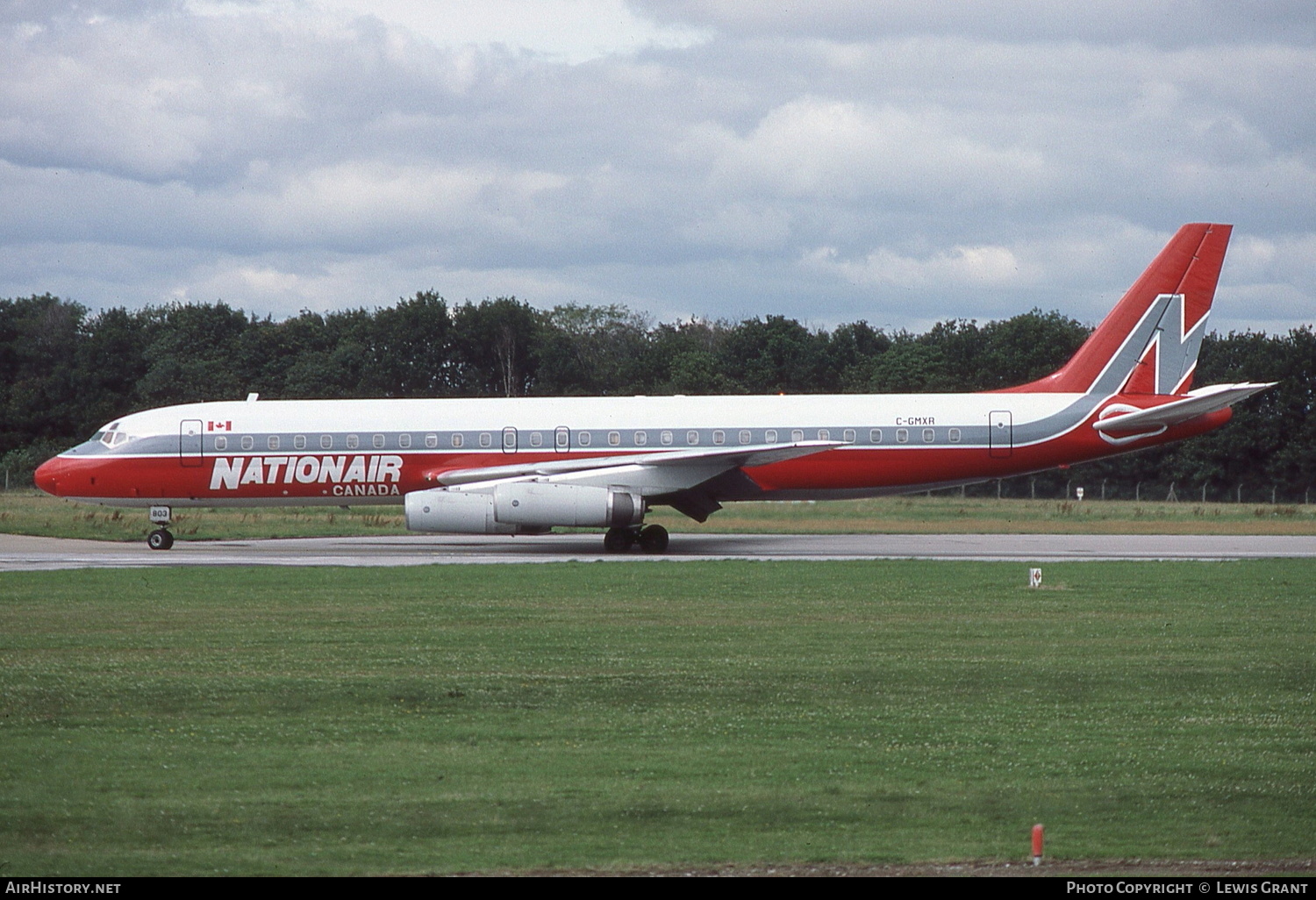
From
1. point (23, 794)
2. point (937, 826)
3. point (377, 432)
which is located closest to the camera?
point (937, 826)

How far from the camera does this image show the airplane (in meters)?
29.2

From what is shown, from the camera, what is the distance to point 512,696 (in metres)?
11.9

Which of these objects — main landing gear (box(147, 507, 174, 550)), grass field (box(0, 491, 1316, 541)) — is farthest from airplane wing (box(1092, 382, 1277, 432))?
main landing gear (box(147, 507, 174, 550))

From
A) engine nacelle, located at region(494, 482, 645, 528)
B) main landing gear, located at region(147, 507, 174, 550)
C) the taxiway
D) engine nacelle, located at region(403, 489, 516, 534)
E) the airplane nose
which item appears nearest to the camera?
the taxiway

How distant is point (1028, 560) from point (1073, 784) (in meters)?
16.7

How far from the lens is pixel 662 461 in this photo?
2808 cm

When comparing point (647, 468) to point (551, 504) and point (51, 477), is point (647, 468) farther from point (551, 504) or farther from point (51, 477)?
point (51, 477)

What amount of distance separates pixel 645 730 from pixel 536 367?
69.6m

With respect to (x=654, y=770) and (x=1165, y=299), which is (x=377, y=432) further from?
(x=654, y=770)

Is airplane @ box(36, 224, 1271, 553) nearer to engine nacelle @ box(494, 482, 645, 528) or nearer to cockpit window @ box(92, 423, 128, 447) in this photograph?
cockpit window @ box(92, 423, 128, 447)

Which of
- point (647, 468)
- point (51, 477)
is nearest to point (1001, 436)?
point (647, 468)

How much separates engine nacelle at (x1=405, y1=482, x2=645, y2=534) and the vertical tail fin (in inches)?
425

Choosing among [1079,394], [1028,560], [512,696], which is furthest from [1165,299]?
[512,696]

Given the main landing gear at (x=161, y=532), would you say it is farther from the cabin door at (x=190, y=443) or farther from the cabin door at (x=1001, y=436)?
the cabin door at (x=1001, y=436)
